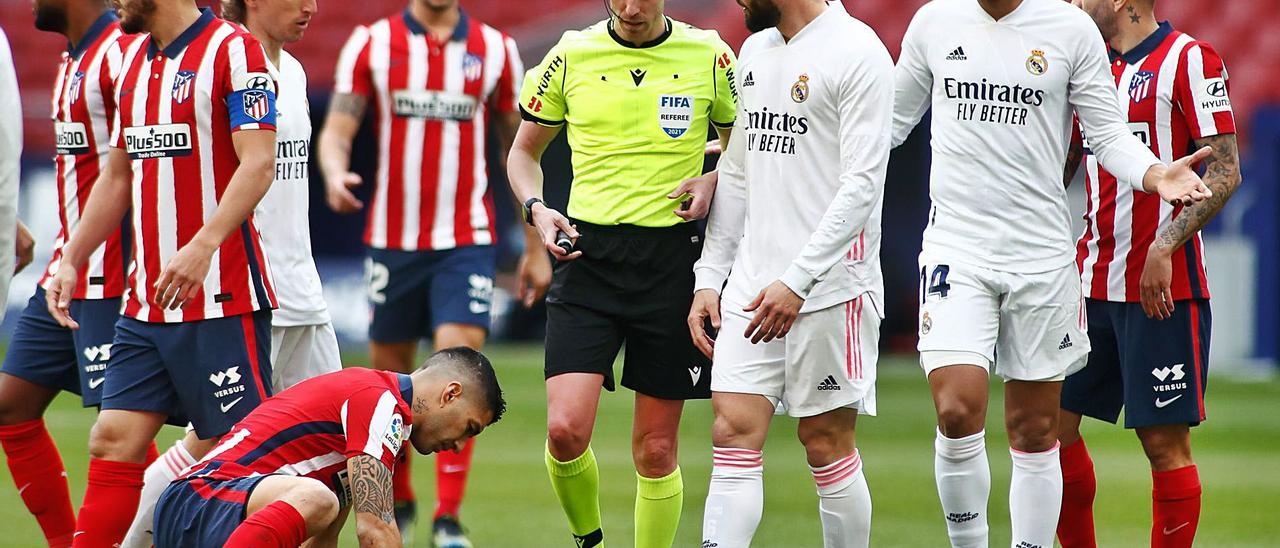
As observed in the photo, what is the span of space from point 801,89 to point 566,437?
1.50 meters

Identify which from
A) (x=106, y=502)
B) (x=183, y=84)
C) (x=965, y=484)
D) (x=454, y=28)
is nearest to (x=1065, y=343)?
(x=965, y=484)

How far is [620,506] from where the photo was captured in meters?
8.27

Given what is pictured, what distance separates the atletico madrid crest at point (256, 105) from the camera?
521 centimetres

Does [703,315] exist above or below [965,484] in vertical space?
above

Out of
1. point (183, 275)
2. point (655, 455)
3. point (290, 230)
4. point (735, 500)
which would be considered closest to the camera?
point (183, 275)

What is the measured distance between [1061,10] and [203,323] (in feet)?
10.1

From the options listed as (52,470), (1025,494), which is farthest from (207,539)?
(1025,494)

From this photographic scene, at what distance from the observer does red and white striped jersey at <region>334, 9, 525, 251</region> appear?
7703 millimetres

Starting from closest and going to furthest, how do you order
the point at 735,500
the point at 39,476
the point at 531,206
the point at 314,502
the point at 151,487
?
1. the point at 314,502
2. the point at 735,500
3. the point at 151,487
4. the point at 531,206
5. the point at 39,476

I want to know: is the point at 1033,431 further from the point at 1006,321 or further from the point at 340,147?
the point at 340,147

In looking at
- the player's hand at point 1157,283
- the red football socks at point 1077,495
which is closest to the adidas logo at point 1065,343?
the player's hand at point 1157,283

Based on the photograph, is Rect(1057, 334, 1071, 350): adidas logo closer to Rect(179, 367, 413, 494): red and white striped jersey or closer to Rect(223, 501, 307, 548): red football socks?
Rect(179, 367, 413, 494): red and white striped jersey

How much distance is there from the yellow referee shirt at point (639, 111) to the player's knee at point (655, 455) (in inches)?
30.8

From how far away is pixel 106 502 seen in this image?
17.1ft
